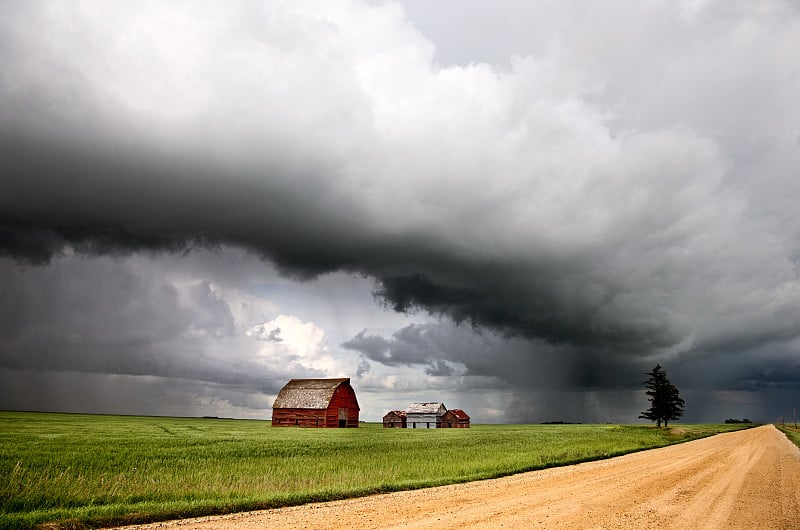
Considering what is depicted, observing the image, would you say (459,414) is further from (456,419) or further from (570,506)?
(570,506)

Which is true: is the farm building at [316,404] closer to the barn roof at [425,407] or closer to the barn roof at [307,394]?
the barn roof at [307,394]

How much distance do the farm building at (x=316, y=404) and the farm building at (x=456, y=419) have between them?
37.9 metres

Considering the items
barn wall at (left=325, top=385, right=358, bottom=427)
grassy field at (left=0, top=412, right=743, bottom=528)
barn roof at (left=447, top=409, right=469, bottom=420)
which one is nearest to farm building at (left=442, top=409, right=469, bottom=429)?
barn roof at (left=447, top=409, right=469, bottom=420)

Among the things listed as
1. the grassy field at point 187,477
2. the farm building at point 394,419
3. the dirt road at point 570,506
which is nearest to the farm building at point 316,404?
the farm building at point 394,419

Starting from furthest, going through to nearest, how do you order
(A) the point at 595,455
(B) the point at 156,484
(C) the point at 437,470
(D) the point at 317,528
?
(A) the point at 595,455
(C) the point at 437,470
(B) the point at 156,484
(D) the point at 317,528

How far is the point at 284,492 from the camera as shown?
16.2 meters

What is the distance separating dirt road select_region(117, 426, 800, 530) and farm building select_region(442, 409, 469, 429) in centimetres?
10558

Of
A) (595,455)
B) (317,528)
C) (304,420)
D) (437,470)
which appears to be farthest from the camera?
(304,420)

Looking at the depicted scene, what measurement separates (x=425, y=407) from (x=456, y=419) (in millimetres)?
10020

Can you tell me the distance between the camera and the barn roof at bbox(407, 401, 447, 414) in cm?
12175

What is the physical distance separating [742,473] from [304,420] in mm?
72970

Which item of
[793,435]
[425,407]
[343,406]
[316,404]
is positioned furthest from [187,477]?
[425,407]

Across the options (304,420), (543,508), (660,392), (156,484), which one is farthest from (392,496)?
(660,392)

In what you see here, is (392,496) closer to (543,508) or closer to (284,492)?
(284,492)
